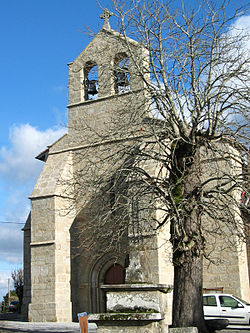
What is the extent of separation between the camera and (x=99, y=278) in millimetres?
17766

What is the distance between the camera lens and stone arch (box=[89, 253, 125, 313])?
1748 cm

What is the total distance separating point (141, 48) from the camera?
1195cm

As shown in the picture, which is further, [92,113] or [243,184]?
[92,113]

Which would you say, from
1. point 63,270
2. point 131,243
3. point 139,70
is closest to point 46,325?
point 63,270

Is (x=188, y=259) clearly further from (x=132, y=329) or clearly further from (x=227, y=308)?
(x=227, y=308)

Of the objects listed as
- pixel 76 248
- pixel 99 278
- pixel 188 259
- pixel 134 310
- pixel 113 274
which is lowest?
pixel 134 310

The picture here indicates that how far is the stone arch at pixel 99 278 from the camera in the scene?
1748 centimetres

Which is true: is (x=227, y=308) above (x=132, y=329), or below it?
below

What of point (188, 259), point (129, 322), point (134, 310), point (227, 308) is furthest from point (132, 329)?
point (227, 308)

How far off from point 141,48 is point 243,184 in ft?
14.7

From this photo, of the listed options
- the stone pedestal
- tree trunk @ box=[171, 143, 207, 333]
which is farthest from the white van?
the stone pedestal

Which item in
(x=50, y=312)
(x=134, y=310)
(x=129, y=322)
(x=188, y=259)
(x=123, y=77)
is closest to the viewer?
(x=129, y=322)

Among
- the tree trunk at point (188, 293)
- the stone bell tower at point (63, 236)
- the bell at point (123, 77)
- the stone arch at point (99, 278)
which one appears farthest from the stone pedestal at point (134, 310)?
the stone arch at point (99, 278)

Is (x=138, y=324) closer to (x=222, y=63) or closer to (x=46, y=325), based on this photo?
(x=222, y=63)
